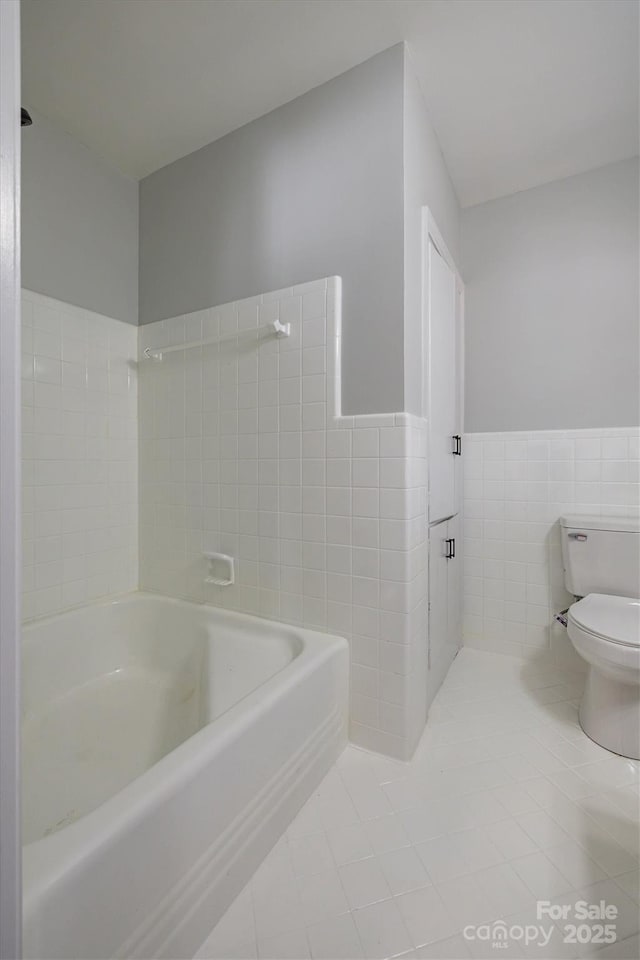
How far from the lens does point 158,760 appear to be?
1357 mm

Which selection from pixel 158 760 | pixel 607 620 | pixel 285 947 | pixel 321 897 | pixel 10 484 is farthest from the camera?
pixel 607 620

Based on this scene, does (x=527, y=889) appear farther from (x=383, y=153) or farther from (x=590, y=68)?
(x=590, y=68)

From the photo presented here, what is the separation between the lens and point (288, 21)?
127cm

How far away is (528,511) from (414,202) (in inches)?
57.6

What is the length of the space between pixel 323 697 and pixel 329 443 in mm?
825

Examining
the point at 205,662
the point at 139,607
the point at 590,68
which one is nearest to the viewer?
the point at 590,68

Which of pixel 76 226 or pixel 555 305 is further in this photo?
pixel 555 305

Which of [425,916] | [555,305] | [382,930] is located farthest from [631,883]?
[555,305]

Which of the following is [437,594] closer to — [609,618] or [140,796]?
[609,618]

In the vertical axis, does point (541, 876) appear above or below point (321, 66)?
below

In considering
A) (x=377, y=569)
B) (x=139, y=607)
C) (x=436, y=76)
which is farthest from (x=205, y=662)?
(x=436, y=76)

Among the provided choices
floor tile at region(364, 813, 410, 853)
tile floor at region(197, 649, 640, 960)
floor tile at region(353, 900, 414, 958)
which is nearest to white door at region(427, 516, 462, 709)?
tile floor at region(197, 649, 640, 960)

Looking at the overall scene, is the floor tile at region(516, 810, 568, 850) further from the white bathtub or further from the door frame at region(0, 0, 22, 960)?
the door frame at region(0, 0, 22, 960)

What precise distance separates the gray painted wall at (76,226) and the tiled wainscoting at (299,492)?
1.05 ft
